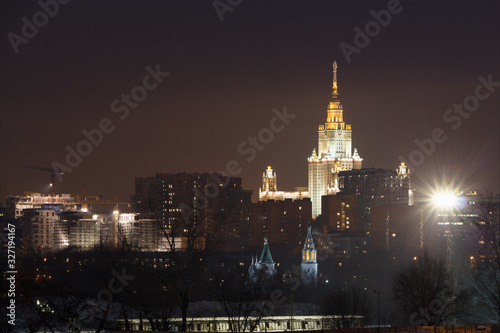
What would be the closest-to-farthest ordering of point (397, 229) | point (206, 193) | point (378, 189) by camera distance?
point (397, 229)
point (206, 193)
point (378, 189)

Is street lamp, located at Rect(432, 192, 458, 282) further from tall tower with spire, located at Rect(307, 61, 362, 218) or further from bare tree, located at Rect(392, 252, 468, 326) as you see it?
tall tower with spire, located at Rect(307, 61, 362, 218)

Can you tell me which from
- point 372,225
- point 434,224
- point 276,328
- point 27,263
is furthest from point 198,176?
point 276,328

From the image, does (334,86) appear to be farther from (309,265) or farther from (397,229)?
(309,265)

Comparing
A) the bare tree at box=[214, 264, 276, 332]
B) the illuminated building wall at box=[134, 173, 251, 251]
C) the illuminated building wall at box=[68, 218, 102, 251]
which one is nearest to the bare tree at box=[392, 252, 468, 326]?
the bare tree at box=[214, 264, 276, 332]

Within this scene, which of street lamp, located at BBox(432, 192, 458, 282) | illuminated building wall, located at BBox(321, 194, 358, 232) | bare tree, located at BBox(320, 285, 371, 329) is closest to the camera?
bare tree, located at BBox(320, 285, 371, 329)

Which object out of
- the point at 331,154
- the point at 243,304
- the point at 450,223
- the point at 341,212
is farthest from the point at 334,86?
the point at 243,304

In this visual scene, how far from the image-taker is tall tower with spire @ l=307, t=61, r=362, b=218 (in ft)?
437

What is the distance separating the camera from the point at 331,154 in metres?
137

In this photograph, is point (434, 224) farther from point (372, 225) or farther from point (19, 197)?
point (19, 197)

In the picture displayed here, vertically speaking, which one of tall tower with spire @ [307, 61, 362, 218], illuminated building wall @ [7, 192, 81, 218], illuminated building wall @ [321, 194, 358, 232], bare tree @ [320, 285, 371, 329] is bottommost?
bare tree @ [320, 285, 371, 329]

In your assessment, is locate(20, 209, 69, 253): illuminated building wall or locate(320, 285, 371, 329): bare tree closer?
locate(320, 285, 371, 329): bare tree

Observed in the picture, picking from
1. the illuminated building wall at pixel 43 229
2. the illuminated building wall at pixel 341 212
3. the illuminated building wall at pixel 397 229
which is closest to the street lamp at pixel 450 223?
the illuminated building wall at pixel 397 229

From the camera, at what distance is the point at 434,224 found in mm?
92312

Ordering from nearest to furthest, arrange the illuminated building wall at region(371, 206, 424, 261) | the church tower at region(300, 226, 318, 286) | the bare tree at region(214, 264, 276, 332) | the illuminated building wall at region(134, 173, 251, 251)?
1. the bare tree at region(214, 264, 276, 332)
2. the church tower at region(300, 226, 318, 286)
3. the illuminated building wall at region(371, 206, 424, 261)
4. the illuminated building wall at region(134, 173, 251, 251)
